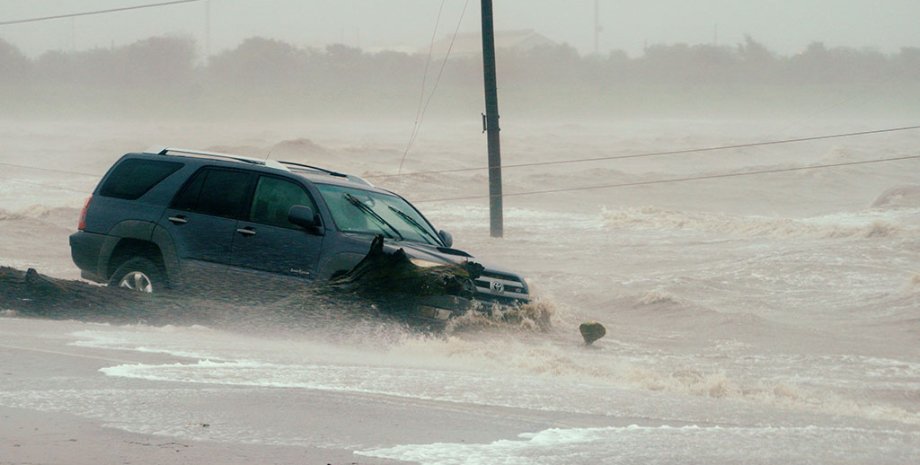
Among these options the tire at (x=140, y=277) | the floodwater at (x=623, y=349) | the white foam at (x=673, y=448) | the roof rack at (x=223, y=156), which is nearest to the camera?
the white foam at (x=673, y=448)

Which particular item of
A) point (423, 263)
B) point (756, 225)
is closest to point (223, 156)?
point (423, 263)

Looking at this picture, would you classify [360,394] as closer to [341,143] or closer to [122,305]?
[122,305]

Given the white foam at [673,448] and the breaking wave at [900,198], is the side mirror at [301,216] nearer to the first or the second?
the white foam at [673,448]

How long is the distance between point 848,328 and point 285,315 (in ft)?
30.3

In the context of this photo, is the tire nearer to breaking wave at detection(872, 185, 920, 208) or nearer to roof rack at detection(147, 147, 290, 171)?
roof rack at detection(147, 147, 290, 171)

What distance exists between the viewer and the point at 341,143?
88.1m

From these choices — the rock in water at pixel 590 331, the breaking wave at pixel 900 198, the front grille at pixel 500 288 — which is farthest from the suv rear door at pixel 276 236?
the breaking wave at pixel 900 198

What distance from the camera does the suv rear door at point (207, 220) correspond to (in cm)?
1165

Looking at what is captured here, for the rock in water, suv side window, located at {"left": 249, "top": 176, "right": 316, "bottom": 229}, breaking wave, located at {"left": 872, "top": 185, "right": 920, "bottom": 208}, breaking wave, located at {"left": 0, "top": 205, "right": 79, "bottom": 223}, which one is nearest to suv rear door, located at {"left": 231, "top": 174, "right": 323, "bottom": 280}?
suv side window, located at {"left": 249, "top": 176, "right": 316, "bottom": 229}

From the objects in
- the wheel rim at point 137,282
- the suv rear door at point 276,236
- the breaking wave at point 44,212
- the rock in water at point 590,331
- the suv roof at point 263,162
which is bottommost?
the rock in water at point 590,331

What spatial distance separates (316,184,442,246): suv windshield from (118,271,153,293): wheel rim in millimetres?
1965

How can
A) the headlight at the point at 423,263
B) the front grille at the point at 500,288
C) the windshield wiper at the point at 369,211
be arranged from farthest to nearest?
the windshield wiper at the point at 369,211, the front grille at the point at 500,288, the headlight at the point at 423,263

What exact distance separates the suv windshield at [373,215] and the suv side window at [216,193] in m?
0.80

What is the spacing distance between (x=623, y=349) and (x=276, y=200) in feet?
14.6
